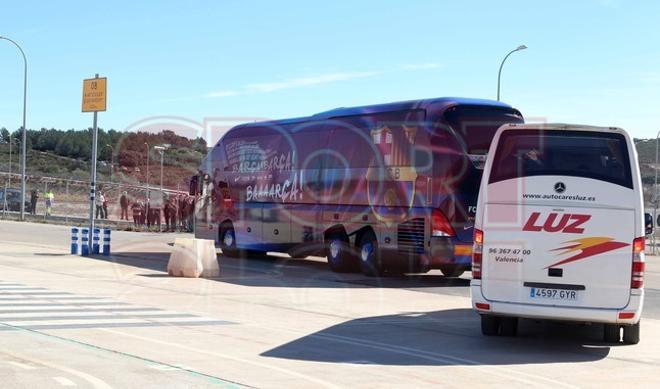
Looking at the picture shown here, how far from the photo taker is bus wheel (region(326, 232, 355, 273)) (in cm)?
2077

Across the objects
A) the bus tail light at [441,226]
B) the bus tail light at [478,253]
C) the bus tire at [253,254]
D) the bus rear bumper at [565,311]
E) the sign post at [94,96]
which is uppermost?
the sign post at [94,96]

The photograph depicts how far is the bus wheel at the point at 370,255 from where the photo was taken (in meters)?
19.7

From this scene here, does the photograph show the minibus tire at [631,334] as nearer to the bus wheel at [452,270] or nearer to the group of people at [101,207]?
the bus wheel at [452,270]

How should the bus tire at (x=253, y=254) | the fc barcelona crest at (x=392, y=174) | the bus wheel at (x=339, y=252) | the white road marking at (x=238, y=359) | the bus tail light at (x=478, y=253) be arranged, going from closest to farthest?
the white road marking at (x=238, y=359) < the bus tail light at (x=478, y=253) < the fc barcelona crest at (x=392, y=174) < the bus wheel at (x=339, y=252) < the bus tire at (x=253, y=254)

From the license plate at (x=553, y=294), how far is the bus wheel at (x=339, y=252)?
10.3 m

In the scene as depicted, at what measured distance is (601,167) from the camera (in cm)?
1062

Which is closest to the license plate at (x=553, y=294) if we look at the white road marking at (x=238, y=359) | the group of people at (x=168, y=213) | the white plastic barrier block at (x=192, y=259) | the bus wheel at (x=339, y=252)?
the white road marking at (x=238, y=359)

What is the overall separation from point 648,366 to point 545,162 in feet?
8.91

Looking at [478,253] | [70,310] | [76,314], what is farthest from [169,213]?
[478,253]

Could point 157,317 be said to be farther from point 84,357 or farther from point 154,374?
point 154,374

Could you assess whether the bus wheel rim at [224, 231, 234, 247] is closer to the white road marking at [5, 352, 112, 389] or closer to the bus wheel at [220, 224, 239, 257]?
the bus wheel at [220, 224, 239, 257]

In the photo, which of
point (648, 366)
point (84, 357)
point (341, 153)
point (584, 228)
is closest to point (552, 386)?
point (648, 366)

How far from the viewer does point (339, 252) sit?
21.0 metres

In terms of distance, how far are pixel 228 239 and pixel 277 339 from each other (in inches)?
595
